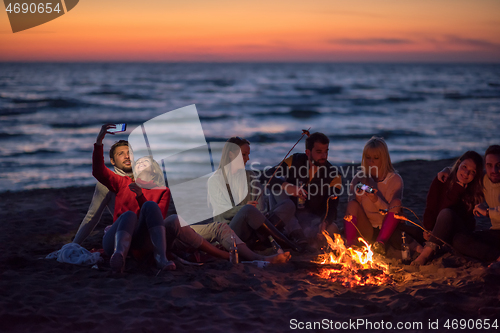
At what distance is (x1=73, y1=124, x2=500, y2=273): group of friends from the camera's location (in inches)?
156

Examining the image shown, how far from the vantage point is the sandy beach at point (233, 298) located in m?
3.01

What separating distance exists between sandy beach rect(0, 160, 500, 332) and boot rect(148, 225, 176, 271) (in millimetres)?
93

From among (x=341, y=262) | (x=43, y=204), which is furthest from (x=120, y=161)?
(x=43, y=204)

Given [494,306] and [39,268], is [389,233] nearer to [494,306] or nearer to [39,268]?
[494,306]

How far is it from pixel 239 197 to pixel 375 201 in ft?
4.85

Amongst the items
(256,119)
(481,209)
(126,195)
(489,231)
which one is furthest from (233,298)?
(256,119)

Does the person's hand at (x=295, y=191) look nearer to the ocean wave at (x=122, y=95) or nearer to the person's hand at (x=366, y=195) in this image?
the person's hand at (x=366, y=195)

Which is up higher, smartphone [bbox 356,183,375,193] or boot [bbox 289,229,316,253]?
smartphone [bbox 356,183,375,193]

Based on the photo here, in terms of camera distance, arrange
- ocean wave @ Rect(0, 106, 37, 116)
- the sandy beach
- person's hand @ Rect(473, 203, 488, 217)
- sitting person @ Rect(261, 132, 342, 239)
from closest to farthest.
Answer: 1. the sandy beach
2. person's hand @ Rect(473, 203, 488, 217)
3. sitting person @ Rect(261, 132, 342, 239)
4. ocean wave @ Rect(0, 106, 37, 116)

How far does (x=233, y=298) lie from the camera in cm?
347

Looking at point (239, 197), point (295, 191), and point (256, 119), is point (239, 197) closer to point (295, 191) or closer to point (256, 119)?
point (295, 191)

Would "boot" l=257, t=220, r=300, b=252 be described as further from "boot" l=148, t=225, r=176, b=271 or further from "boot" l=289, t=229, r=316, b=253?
"boot" l=148, t=225, r=176, b=271

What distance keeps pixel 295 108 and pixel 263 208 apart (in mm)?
20125

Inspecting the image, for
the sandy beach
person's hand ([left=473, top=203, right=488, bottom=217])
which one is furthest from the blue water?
person's hand ([left=473, top=203, right=488, bottom=217])
